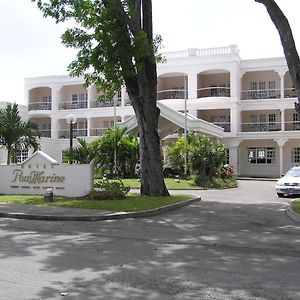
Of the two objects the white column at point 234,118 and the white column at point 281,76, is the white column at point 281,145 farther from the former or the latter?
the white column at point 281,76

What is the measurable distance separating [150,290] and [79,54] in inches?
540

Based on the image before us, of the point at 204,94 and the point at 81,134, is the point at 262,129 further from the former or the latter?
the point at 81,134

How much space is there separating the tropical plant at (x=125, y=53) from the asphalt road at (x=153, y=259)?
5333 mm

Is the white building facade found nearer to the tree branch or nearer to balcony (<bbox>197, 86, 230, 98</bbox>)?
balcony (<bbox>197, 86, 230, 98</bbox>)

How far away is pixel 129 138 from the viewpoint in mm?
32156

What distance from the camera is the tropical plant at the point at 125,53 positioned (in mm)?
17453

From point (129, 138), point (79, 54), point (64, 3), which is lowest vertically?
point (129, 138)

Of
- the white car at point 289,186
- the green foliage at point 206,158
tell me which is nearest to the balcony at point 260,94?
the green foliage at point 206,158

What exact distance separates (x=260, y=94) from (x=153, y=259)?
3625 cm

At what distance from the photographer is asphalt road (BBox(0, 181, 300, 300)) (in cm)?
605

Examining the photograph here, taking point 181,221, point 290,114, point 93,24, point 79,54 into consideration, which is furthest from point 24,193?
point 290,114

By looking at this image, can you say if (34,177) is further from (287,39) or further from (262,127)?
(262,127)

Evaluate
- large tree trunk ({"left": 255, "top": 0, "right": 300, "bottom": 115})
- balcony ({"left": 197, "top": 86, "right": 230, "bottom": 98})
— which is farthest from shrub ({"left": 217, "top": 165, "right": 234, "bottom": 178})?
large tree trunk ({"left": 255, "top": 0, "right": 300, "bottom": 115})

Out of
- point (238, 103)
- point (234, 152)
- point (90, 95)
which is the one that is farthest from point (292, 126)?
point (90, 95)
